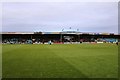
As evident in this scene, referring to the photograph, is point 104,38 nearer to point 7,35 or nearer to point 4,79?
point 7,35

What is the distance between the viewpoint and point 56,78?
11414 millimetres

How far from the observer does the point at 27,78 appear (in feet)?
37.8

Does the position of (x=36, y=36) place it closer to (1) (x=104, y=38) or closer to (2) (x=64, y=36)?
(2) (x=64, y=36)

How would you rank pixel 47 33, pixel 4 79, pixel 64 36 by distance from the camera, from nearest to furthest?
pixel 4 79
pixel 47 33
pixel 64 36

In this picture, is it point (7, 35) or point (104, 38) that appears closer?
point (7, 35)

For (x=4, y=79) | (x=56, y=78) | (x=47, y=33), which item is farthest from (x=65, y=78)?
(x=47, y=33)

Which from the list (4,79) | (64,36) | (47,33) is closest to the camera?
(4,79)

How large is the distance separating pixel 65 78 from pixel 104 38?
117 metres

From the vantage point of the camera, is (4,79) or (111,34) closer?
(4,79)

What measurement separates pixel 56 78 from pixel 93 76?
1.74 metres

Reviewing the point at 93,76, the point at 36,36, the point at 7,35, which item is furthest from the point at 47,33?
the point at 93,76

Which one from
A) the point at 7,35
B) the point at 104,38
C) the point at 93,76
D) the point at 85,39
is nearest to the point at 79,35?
the point at 85,39

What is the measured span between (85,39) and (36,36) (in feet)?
75.7

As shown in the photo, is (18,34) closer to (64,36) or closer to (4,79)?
(64,36)
